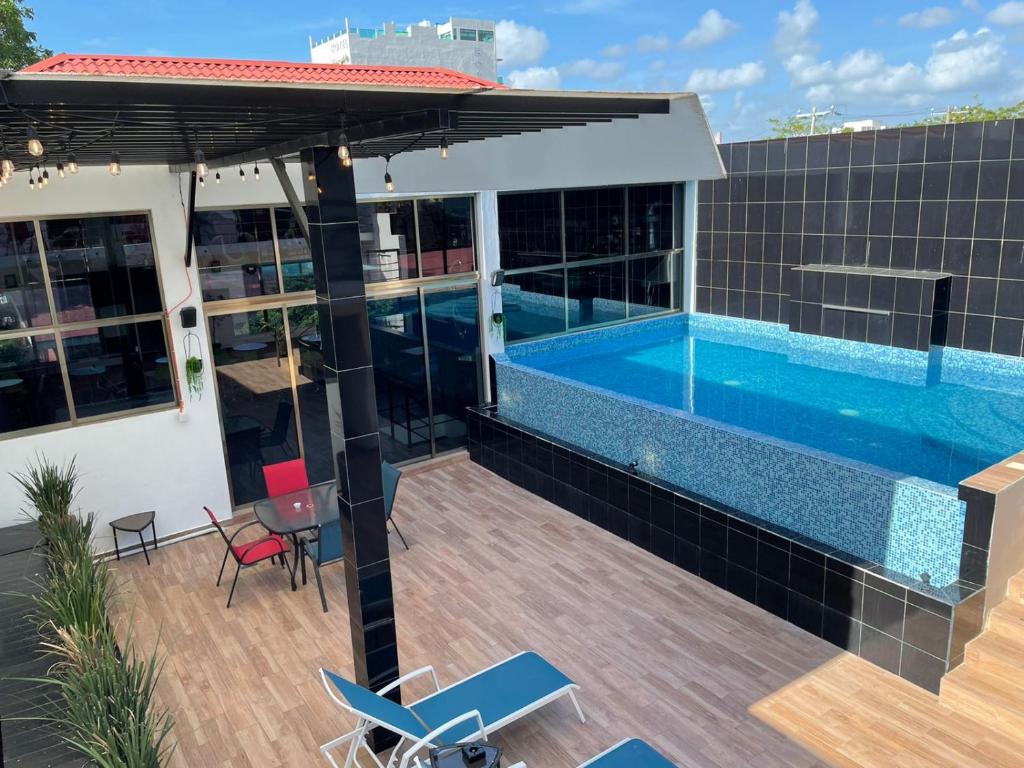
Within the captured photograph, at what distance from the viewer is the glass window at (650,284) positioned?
12.9m

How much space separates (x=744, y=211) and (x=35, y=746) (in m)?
12.1

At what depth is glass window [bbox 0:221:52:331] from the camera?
6961mm

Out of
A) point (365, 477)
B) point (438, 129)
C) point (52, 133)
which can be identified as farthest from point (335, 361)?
point (52, 133)

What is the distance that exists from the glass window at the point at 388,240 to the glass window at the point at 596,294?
3104 mm

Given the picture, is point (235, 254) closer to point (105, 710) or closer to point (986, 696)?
point (105, 710)

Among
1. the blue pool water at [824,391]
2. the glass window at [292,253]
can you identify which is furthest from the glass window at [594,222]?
the glass window at [292,253]

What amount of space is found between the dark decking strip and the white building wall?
108 centimetres

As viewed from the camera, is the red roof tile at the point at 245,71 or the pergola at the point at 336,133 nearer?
the red roof tile at the point at 245,71

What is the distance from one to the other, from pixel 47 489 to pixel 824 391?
987 cm

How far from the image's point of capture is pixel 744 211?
13.0m

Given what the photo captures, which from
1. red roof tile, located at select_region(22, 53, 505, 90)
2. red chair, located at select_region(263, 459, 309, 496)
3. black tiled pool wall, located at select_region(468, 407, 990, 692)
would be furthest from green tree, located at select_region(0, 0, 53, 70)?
red roof tile, located at select_region(22, 53, 505, 90)

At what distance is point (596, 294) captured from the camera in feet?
40.0

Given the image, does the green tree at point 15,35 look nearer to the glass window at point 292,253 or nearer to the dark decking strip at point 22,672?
the glass window at point 292,253

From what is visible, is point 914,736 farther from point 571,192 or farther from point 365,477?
point 571,192
